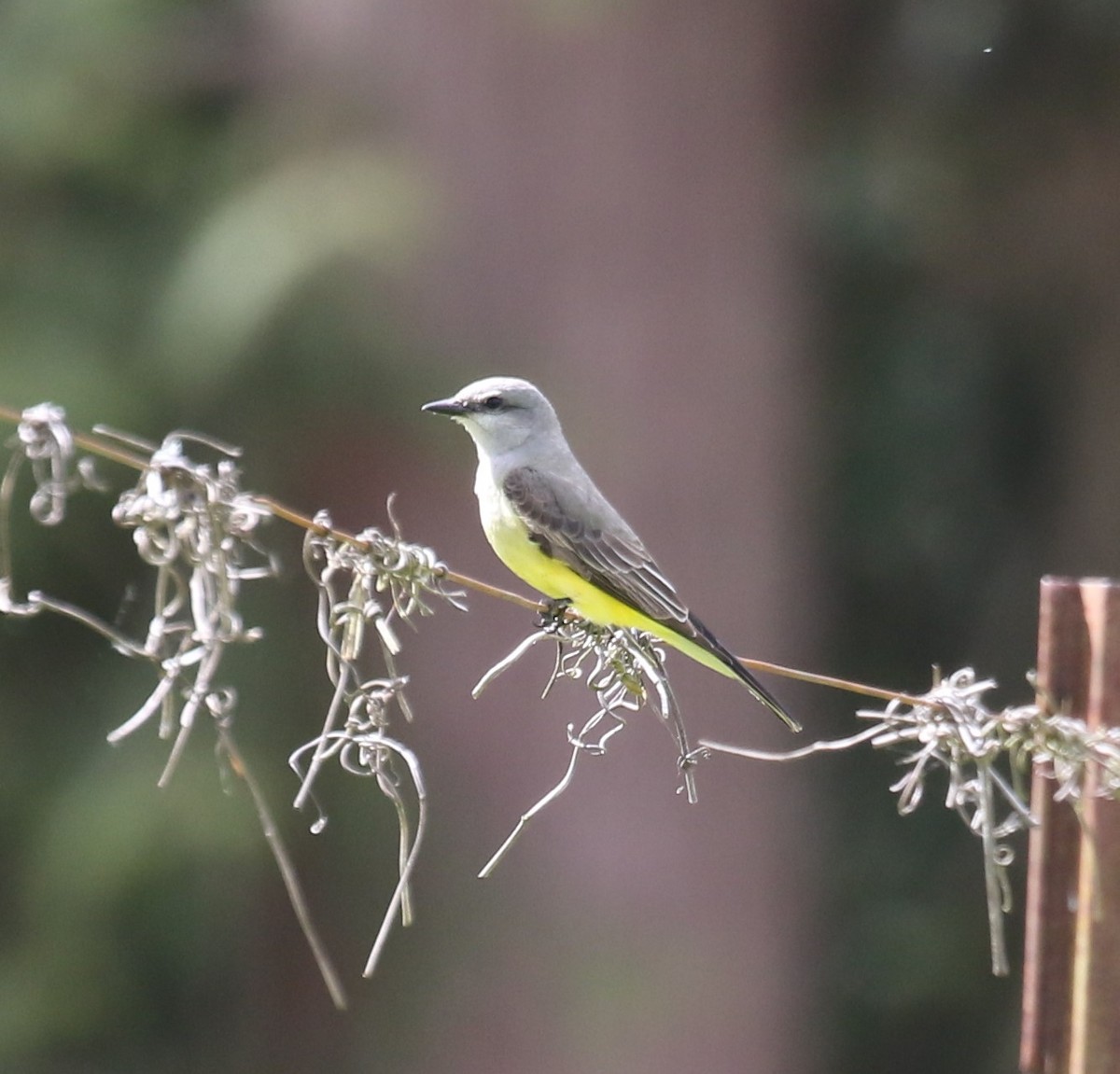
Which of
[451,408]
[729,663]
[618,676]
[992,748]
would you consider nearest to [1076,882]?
[992,748]

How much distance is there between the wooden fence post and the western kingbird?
1.45m

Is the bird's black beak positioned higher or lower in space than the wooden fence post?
higher

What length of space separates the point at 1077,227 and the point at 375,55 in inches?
146

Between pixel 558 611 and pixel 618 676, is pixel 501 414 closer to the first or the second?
pixel 558 611

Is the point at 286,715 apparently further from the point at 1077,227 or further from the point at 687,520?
the point at 1077,227

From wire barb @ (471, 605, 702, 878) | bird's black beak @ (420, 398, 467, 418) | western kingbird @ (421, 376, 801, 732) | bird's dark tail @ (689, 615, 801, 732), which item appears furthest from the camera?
→ bird's black beak @ (420, 398, 467, 418)

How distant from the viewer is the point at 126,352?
633 cm

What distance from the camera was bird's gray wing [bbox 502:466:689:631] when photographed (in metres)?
3.96

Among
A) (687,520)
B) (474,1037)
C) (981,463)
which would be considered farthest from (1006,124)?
(474,1037)

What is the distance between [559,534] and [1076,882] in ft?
6.61

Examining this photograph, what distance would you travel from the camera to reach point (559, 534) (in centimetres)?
406

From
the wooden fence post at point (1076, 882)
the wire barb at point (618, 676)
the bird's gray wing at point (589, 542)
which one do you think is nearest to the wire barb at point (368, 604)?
the wire barb at point (618, 676)

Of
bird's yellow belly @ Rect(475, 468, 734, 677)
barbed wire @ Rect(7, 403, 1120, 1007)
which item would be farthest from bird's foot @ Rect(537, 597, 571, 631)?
barbed wire @ Rect(7, 403, 1120, 1007)

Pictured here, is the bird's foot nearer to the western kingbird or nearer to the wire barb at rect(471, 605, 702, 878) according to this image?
the western kingbird
